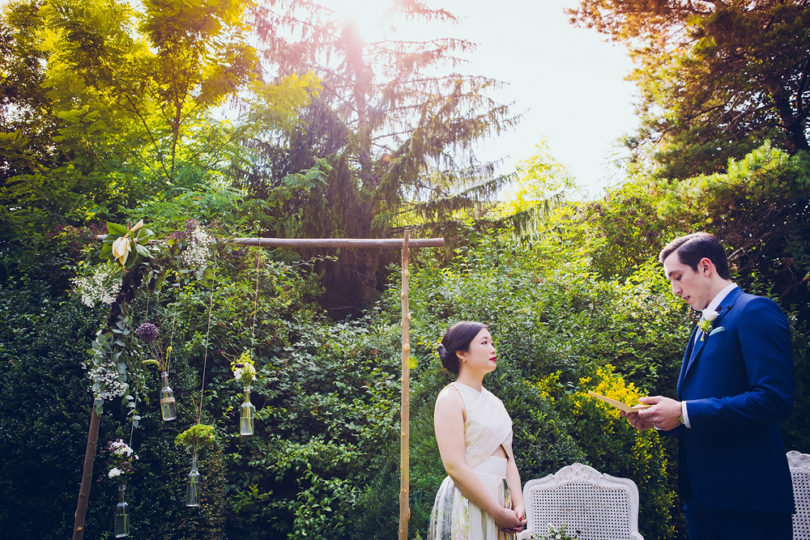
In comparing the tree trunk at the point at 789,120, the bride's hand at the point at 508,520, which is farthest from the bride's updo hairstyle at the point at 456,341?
the tree trunk at the point at 789,120

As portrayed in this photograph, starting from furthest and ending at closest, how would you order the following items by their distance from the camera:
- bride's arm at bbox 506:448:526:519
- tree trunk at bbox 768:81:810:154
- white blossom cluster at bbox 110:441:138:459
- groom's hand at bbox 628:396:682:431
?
tree trunk at bbox 768:81:810:154 < white blossom cluster at bbox 110:441:138:459 < bride's arm at bbox 506:448:526:519 < groom's hand at bbox 628:396:682:431

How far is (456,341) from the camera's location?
262 centimetres

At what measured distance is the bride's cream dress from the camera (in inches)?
92.9

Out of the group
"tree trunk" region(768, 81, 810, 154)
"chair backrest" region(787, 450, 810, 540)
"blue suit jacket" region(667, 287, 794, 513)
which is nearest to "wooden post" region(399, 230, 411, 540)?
"blue suit jacket" region(667, 287, 794, 513)

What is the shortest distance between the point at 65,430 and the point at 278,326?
268 cm

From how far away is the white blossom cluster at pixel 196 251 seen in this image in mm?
3652

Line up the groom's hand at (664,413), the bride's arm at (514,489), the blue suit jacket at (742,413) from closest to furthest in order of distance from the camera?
the blue suit jacket at (742,413) < the groom's hand at (664,413) < the bride's arm at (514,489)

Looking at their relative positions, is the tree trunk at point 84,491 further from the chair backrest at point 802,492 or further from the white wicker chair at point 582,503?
the chair backrest at point 802,492

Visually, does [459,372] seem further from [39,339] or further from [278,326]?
[278,326]

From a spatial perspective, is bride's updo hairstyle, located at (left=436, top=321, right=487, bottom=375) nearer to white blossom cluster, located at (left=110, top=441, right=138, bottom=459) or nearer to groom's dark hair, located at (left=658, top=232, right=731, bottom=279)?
groom's dark hair, located at (left=658, top=232, right=731, bottom=279)

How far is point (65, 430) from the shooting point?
4.11 meters

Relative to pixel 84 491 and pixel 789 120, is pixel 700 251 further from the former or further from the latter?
pixel 789 120

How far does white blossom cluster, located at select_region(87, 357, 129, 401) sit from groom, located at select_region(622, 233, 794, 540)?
2891 mm

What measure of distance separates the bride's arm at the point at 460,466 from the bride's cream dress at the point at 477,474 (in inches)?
2.5
